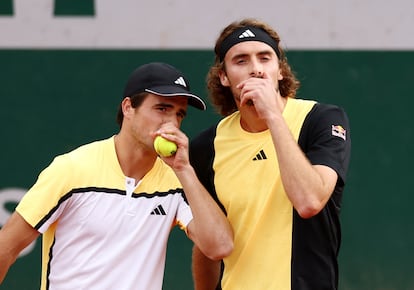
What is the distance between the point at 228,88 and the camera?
15.7ft

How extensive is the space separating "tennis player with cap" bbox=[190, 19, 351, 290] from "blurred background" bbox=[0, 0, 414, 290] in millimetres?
2352

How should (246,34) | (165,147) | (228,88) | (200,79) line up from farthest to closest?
(200,79) < (228,88) < (246,34) < (165,147)

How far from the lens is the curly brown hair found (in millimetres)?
4543

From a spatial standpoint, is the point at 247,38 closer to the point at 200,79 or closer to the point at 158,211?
the point at 158,211

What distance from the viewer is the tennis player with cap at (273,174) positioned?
4.07 meters

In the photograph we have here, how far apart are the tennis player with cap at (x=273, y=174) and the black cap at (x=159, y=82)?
0.21 meters

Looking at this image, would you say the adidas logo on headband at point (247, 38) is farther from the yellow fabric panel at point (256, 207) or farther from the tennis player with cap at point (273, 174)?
the yellow fabric panel at point (256, 207)

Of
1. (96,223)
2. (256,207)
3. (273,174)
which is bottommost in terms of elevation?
(96,223)

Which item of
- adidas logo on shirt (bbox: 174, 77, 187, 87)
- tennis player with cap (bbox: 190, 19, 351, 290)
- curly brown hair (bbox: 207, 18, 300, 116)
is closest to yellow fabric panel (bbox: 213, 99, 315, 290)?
tennis player with cap (bbox: 190, 19, 351, 290)

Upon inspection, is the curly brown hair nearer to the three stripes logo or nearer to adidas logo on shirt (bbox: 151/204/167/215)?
the three stripes logo

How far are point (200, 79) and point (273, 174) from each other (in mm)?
2677

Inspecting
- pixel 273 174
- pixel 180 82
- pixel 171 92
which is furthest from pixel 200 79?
pixel 273 174

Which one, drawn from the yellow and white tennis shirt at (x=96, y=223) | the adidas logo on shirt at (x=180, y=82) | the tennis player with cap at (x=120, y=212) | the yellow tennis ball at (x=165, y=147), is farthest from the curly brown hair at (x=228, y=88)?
the yellow and white tennis shirt at (x=96, y=223)

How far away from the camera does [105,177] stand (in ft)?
14.3
